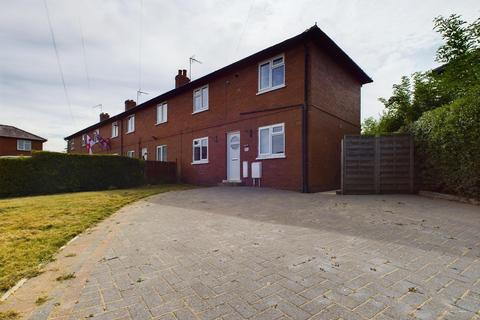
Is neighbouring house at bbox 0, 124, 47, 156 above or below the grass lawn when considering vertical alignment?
above

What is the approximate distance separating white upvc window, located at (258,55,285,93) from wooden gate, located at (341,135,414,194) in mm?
3992

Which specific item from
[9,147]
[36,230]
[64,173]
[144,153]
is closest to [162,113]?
[144,153]

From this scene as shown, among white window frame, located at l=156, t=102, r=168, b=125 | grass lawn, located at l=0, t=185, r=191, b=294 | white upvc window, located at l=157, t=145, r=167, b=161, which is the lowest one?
grass lawn, located at l=0, t=185, r=191, b=294

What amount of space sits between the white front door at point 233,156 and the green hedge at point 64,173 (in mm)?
5539

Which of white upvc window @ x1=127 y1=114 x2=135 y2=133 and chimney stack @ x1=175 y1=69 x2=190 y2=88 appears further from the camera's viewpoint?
white upvc window @ x1=127 y1=114 x2=135 y2=133

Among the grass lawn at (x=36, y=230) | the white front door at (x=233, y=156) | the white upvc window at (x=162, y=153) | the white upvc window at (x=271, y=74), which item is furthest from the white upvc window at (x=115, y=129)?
the grass lawn at (x=36, y=230)

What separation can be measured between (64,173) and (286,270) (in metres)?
13.6

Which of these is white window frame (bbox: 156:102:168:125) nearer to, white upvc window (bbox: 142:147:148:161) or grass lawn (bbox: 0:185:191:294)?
white upvc window (bbox: 142:147:148:161)

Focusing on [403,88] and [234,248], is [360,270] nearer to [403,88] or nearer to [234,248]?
[234,248]

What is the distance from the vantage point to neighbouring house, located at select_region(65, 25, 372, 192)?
11.2m

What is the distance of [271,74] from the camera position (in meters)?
12.5

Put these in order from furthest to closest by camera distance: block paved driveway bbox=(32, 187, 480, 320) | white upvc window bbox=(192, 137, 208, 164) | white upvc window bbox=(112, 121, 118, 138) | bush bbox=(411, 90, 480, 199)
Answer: white upvc window bbox=(112, 121, 118, 138), white upvc window bbox=(192, 137, 208, 164), bush bbox=(411, 90, 480, 199), block paved driveway bbox=(32, 187, 480, 320)

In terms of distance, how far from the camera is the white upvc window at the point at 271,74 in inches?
475

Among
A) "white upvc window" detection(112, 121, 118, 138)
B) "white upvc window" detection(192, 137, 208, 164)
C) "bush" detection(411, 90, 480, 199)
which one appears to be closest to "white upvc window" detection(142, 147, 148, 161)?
"white upvc window" detection(112, 121, 118, 138)
